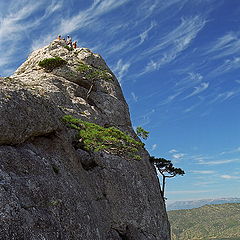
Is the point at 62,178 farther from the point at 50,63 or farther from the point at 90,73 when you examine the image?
the point at 50,63

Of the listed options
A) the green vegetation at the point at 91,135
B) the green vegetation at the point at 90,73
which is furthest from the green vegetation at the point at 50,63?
the green vegetation at the point at 91,135

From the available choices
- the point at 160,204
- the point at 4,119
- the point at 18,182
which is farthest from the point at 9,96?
the point at 160,204

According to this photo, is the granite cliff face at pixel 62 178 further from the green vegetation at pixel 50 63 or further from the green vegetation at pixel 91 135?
the green vegetation at pixel 50 63

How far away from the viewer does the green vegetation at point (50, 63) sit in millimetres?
46812

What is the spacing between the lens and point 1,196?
49.3ft

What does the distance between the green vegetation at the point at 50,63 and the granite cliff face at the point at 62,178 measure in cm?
373

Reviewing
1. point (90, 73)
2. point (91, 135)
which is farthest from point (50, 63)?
point (91, 135)

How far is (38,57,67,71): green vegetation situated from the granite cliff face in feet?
12.2

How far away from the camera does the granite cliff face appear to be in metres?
16.4

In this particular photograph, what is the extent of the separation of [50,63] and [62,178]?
99.8ft

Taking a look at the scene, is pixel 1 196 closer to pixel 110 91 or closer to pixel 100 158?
pixel 100 158

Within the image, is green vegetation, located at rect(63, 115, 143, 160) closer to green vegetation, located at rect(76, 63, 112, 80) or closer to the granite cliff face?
the granite cliff face

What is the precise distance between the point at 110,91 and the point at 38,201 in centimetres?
3277

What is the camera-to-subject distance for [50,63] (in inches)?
1844
